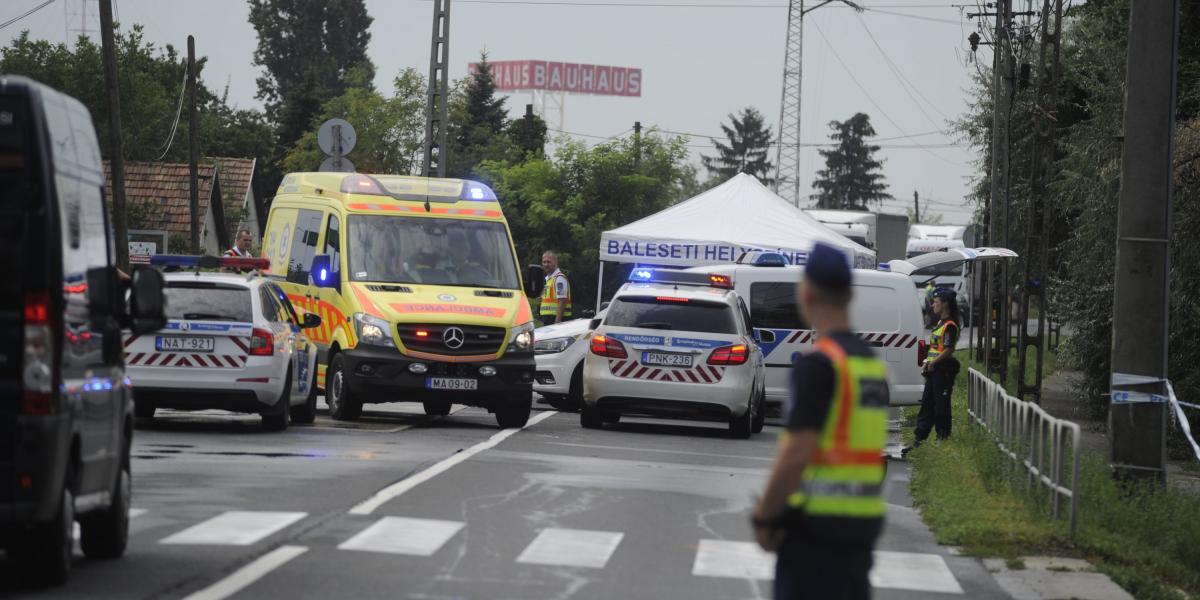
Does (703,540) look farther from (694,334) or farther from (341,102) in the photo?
(341,102)

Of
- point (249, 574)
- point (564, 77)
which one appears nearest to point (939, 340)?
point (249, 574)

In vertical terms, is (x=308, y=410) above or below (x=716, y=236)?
below

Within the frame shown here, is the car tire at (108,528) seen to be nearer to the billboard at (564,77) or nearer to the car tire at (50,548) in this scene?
the car tire at (50,548)

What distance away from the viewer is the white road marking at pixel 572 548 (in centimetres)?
1020

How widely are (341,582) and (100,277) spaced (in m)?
1.87

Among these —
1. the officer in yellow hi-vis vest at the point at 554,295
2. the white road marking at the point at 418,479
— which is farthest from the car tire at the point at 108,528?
the officer in yellow hi-vis vest at the point at 554,295

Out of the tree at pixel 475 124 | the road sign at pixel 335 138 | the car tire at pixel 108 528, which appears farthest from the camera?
the tree at pixel 475 124

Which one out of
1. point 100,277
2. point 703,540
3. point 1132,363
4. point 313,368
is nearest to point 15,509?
point 100,277

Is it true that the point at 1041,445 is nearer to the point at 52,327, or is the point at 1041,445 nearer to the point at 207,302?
the point at 52,327

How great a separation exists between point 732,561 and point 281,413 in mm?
8445

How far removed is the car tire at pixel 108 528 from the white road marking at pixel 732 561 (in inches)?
118

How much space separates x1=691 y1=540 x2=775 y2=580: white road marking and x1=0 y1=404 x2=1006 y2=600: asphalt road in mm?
19

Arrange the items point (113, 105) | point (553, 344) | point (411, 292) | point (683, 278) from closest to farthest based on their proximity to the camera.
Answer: point (411, 292) → point (553, 344) → point (683, 278) → point (113, 105)

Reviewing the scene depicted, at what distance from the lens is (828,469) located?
18.5 ft
